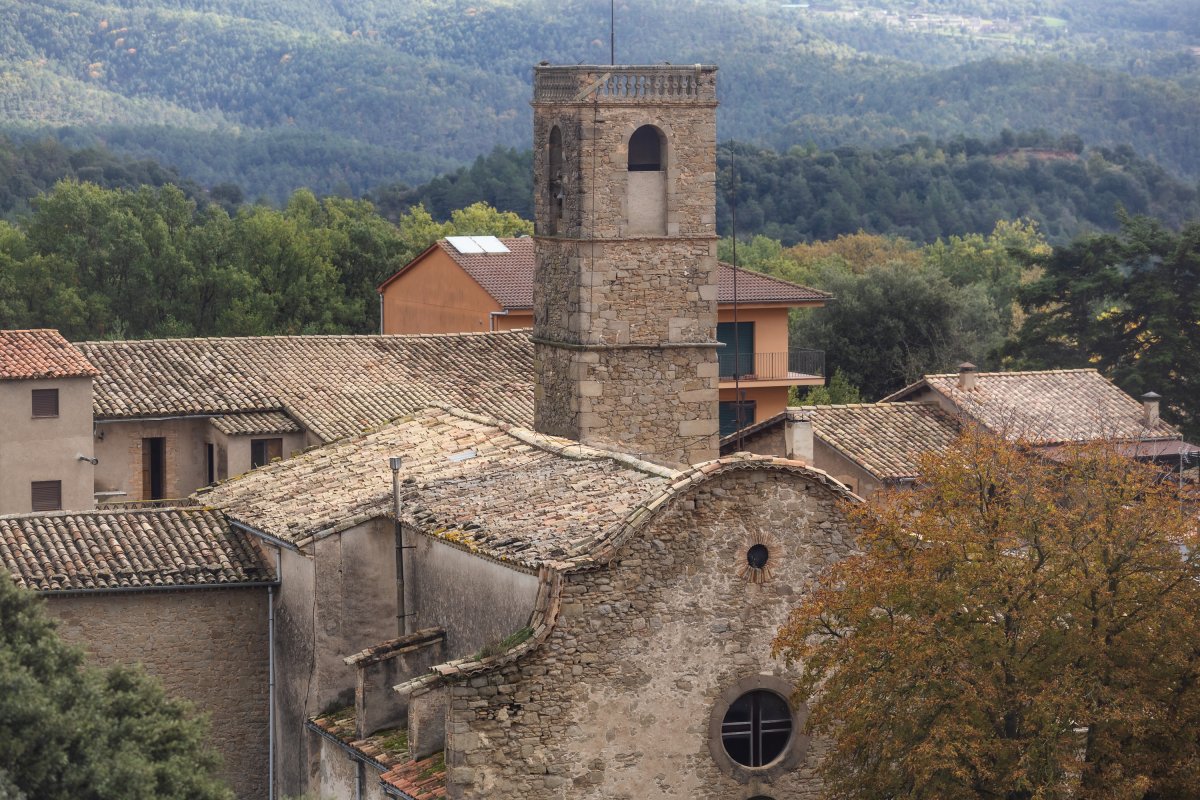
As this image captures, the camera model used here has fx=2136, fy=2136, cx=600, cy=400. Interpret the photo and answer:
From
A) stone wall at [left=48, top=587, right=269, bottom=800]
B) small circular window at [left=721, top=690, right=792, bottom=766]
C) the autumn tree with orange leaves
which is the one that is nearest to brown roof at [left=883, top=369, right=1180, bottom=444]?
stone wall at [left=48, top=587, right=269, bottom=800]

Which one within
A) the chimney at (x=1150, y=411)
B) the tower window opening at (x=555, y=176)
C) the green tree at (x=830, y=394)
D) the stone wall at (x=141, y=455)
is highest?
the tower window opening at (x=555, y=176)

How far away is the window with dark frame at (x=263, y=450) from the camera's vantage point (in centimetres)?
3362

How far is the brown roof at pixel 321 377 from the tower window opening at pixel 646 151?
241 inches

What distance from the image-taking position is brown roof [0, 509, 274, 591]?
24.0 metres

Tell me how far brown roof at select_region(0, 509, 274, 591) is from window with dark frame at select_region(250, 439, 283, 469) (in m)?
7.66

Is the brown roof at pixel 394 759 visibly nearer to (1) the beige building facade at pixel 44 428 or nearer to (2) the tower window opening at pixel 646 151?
(2) the tower window opening at pixel 646 151

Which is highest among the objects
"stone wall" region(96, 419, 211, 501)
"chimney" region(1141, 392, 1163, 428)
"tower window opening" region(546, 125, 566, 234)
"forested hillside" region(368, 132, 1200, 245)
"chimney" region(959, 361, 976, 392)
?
"forested hillside" region(368, 132, 1200, 245)

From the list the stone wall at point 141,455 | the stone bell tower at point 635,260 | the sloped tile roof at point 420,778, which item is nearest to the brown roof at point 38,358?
the stone wall at point 141,455

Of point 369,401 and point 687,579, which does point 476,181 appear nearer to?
point 369,401

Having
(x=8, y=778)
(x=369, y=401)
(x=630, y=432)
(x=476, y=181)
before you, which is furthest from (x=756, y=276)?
(x=476, y=181)

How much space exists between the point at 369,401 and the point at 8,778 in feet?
55.8

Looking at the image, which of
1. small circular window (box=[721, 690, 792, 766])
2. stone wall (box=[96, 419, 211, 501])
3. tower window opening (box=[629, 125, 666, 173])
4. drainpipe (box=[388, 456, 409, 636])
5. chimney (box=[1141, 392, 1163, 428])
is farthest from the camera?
chimney (box=[1141, 392, 1163, 428])

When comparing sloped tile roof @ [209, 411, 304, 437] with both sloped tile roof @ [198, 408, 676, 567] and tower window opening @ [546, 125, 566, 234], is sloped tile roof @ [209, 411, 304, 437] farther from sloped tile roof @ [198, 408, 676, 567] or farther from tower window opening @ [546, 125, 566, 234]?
tower window opening @ [546, 125, 566, 234]

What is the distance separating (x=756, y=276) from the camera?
1909 inches
